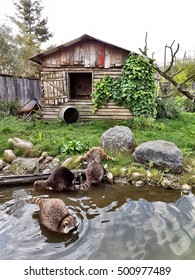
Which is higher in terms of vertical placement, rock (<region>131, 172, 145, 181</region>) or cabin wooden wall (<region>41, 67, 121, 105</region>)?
cabin wooden wall (<region>41, 67, 121, 105</region>)

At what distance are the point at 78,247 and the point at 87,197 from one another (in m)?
1.33

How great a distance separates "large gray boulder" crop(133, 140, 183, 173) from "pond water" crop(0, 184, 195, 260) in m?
0.66

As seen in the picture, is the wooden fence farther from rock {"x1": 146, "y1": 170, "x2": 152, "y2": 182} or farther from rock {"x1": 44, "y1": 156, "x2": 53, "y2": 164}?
rock {"x1": 146, "y1": 170, "x2": 152, "y2": 182}

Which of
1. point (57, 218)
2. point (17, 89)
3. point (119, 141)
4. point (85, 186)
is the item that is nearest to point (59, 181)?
point (85, 186)

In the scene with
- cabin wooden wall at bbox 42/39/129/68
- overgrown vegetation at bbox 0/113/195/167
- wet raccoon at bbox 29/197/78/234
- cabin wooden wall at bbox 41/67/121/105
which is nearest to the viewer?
wet raccoon at bbox 29/197/78/234

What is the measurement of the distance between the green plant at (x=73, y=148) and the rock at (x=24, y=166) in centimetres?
74

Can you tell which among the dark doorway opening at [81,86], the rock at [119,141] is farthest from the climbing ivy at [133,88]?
the rock at [119,141]

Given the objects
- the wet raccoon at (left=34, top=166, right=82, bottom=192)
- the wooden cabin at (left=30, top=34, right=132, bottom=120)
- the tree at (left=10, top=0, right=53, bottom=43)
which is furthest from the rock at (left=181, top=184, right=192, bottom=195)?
the tree at (left=10, top=0, right=53, bottom=43)

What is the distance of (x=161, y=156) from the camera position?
4723mm

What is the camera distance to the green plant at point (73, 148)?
5.54 m

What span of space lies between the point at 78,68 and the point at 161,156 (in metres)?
5.88

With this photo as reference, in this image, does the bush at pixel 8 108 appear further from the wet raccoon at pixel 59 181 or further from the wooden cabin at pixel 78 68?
the wet raccoon at pixel 59 181

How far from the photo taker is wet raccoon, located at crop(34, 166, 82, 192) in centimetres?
411

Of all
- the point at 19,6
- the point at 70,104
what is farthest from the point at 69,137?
the point at 19,6
